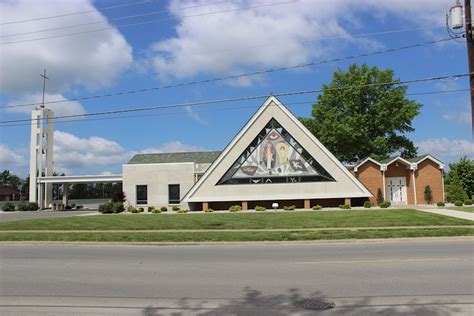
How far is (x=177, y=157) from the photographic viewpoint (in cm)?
4569

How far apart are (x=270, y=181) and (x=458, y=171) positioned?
21091 millimetres

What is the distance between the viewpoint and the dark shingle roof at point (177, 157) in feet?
146

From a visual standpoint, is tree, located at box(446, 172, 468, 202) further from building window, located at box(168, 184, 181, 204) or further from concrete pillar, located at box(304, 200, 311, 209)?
building window, located at box(168, 184, 181, 204)

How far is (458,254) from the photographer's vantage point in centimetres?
1136

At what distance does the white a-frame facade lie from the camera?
33000 millimetres

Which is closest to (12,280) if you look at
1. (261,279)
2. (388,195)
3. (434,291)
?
(261,279)

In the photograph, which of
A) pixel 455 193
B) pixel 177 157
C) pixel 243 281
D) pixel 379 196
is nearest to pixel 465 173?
pixel 455 193

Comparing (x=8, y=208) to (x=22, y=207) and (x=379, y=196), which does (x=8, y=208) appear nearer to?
(x=22, y=207)

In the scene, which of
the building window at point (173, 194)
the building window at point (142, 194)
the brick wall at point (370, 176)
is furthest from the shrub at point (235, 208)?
the building window at point (142, 194)

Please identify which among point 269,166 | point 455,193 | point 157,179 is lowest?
point 455,193

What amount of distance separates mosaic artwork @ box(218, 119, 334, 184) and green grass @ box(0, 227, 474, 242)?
16456 mm

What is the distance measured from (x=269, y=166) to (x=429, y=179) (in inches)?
521

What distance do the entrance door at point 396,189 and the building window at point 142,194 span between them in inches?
860

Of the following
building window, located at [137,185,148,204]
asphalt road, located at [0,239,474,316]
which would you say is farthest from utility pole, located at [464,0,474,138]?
building window, located at [137,185,148,204]
